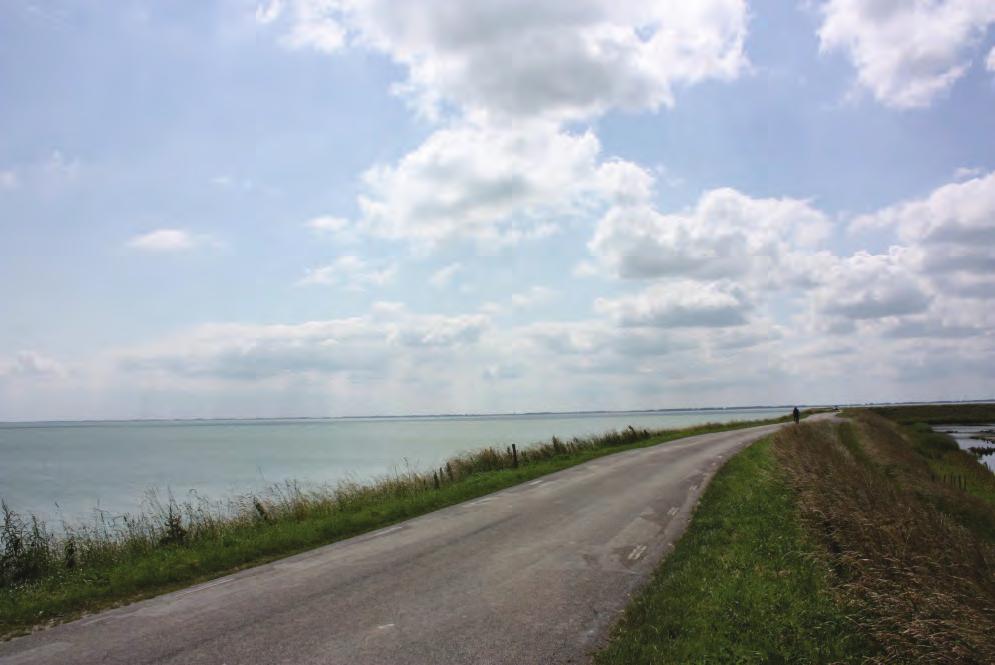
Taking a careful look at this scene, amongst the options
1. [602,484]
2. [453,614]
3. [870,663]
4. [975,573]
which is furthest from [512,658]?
[602,484]

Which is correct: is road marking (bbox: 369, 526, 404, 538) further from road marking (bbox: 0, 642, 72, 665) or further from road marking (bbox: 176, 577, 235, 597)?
road marking (bbox: 0, 642, 72, 665)

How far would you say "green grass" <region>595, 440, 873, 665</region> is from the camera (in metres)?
6.61

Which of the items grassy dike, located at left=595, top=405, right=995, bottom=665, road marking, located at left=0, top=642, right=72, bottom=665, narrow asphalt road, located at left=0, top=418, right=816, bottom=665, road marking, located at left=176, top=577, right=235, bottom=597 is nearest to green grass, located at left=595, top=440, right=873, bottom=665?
grassy dike, located at left=595, top=405, right=995, bottom=665

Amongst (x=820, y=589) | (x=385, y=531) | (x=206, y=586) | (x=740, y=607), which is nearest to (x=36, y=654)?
(x=206, y=586)

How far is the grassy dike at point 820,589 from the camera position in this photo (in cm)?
650

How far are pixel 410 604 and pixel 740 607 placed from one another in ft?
14.3

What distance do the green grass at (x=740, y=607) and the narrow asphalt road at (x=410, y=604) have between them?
0.52 metres

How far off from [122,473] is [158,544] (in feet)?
160

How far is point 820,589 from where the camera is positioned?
8383 millimetres

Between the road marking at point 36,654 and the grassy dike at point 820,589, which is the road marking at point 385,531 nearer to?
the grassy dike at point 820,589

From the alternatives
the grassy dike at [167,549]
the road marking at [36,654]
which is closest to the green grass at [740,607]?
the road marking at [36,654]

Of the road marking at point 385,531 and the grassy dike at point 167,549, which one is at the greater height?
the grassy dike at point 167,549

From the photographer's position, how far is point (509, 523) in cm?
1403

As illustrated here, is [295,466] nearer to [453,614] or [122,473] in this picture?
[122,473]
